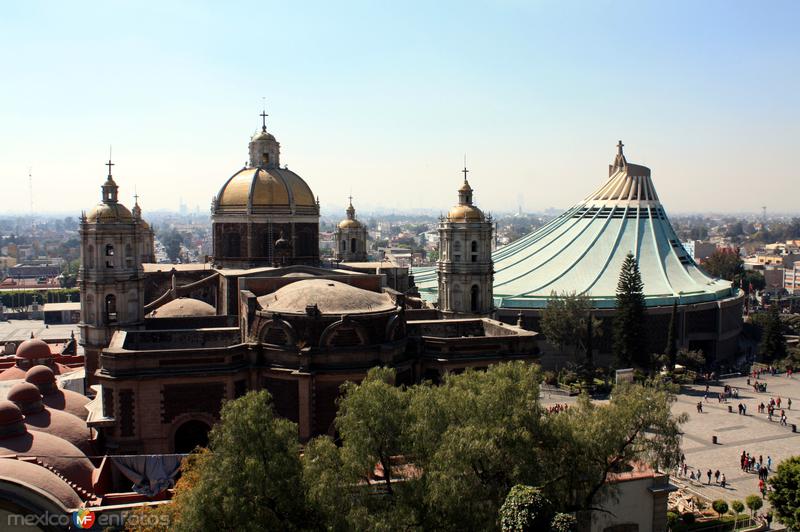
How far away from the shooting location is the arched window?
106 feet

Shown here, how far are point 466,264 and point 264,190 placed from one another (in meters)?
10.8

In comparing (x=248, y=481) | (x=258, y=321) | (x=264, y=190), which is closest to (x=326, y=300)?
(x=258, y=321)

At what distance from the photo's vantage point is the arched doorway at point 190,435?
76.4 ft

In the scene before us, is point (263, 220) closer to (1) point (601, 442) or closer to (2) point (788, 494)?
(1) point (601, 442)

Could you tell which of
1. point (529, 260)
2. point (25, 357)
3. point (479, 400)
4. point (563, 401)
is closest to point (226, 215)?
point (25, 357)

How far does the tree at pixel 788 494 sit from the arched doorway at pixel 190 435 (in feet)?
59.3

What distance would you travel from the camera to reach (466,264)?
36.0m

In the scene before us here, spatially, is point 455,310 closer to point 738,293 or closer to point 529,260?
point 529,260

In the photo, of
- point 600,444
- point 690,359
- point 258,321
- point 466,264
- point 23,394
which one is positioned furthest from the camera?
point 690,359

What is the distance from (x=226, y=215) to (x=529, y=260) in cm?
3015

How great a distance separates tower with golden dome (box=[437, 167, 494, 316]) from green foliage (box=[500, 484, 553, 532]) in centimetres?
2256

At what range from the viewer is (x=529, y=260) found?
58.4 metres

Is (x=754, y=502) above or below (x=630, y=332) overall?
below

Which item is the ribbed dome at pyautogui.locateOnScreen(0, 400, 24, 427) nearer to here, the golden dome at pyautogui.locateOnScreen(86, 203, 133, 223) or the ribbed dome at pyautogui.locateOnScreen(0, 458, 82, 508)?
the ribbed dome at pyautogui.locateOnScreen(0, 458, 82, 508)
